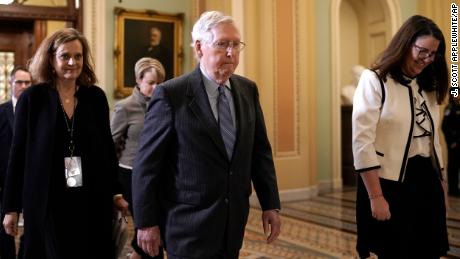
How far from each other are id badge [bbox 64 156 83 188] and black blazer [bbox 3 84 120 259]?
29 mm

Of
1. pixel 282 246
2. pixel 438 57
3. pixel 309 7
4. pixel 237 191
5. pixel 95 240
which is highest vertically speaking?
pixel 309 7

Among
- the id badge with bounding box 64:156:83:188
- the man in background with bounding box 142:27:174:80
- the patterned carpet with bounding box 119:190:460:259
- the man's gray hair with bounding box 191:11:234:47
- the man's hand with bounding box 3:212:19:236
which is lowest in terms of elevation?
the patterned carpet with bounding box 119:190:460:259

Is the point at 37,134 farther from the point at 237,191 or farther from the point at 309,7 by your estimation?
the point at 309,7

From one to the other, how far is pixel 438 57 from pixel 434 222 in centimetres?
76

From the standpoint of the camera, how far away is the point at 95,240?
2420mm

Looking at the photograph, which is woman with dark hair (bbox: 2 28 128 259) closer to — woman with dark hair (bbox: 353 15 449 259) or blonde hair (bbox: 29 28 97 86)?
blonde hair (bbox: 29 28 97 86)

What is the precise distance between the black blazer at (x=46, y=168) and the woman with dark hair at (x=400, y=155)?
1179 mm

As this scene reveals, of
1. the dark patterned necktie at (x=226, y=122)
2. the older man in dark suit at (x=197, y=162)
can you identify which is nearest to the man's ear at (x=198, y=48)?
the older man in dark suit at (x=197, y=162)

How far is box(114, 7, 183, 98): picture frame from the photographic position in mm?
7367

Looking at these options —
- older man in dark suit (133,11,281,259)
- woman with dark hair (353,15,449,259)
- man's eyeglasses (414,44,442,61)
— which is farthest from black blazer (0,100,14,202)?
man's eyeglasses (414,44,442,61)

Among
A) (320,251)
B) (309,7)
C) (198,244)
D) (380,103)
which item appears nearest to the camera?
(198,244)

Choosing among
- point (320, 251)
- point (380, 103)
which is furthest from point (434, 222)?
point (320, 251)

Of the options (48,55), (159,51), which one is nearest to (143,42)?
(159,51)

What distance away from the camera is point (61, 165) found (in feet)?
7.75
